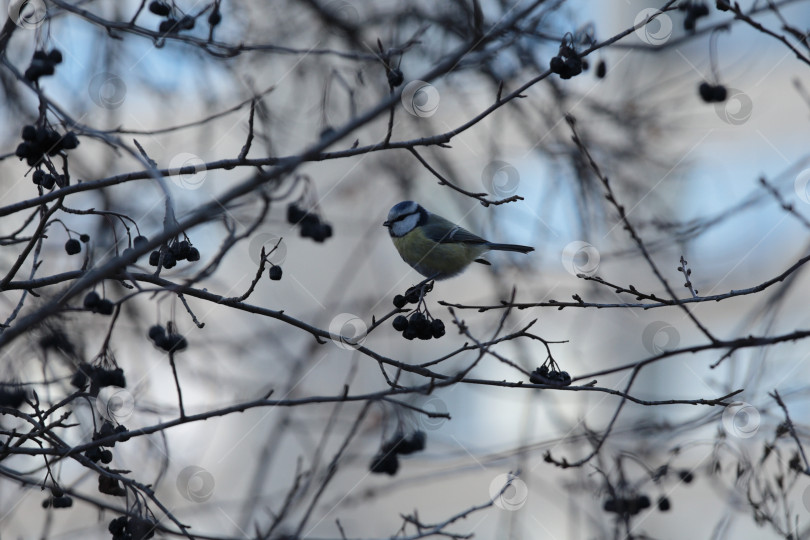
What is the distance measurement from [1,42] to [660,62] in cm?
555

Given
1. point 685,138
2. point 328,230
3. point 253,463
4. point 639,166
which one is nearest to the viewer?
point 328,230

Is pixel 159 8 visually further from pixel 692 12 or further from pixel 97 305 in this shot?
pixel 692 12

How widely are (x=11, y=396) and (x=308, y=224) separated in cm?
108

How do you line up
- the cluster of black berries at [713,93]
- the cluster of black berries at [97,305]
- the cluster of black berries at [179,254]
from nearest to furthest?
the cluster of black berries at [97,305], the cluster of black berries at [179,254], the cluster of black berries at [713,93]

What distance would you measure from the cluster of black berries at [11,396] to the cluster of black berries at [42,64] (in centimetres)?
74

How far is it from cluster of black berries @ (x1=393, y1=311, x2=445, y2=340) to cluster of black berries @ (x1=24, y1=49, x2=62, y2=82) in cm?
106

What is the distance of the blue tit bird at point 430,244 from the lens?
3.12 m

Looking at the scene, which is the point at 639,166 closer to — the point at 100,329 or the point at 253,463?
the point at 100,329

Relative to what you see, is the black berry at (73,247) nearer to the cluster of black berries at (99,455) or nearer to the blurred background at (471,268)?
the blurred background at (471,268)

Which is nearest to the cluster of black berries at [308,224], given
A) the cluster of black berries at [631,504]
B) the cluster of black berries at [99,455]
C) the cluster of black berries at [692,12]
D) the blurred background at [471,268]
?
the blurred background at [471,268]

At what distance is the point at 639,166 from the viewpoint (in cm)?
484

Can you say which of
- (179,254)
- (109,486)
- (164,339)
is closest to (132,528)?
(109,486)

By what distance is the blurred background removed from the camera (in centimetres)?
312

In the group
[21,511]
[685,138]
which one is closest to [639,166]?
[685,138]
